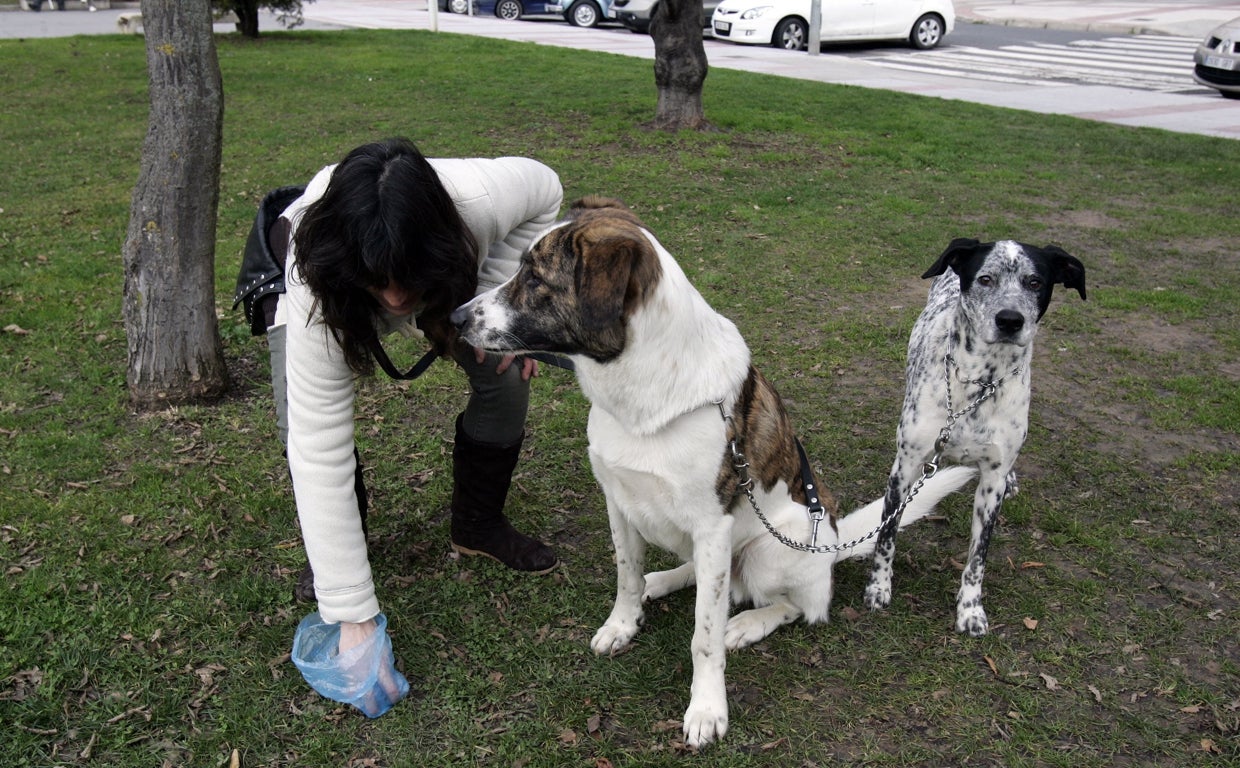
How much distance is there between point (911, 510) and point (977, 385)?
22.6 inches

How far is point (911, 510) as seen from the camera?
11.9 ft

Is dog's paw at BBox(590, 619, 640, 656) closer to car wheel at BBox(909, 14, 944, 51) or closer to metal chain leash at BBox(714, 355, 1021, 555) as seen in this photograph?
metal chain leash at BBox(714, 355, 1021, 555)

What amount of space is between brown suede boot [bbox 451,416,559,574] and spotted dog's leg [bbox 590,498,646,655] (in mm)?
480

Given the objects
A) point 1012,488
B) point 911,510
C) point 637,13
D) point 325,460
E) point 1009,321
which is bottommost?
point 1012,488

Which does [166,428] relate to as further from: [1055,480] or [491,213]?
[1055,480]

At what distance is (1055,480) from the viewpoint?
14.5ft

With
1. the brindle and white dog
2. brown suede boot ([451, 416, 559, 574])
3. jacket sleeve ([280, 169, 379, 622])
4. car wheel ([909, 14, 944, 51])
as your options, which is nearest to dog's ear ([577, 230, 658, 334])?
the brindle and white dog

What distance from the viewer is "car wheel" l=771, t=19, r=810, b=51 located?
18.8 meters

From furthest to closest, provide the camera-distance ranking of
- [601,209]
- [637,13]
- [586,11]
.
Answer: [586,11] < [637,13] < [601,209]

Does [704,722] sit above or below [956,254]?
below

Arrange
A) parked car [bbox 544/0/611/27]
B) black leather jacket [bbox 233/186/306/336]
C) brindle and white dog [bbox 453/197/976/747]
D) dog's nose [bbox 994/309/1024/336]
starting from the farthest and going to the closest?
parked car [bbox 544/0/611/27], black leather jacket [bbox 233/186/306/336], dog's nose [bbox 994/309/1024/336], brindle and white dog [bbox 453/197/976/747]

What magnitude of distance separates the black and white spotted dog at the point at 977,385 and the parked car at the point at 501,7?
23.2m

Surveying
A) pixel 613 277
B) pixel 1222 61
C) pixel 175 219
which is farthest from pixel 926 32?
pixel 613 277

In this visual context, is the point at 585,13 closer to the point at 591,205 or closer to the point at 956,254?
the point at 956,254
